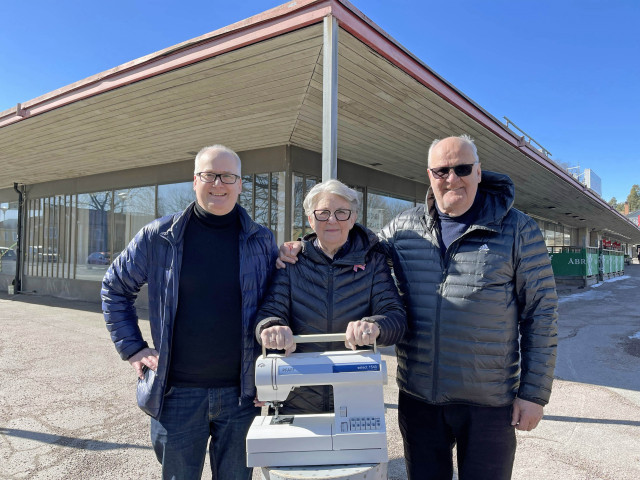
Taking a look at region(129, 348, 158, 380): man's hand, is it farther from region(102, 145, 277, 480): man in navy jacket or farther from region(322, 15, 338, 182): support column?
region(322, 15, 338, 182): support column

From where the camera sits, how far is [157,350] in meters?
1.79

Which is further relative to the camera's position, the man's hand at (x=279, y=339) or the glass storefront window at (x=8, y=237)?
the glass storefront window at (x=8, y=237)

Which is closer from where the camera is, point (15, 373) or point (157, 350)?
point (157, 350)

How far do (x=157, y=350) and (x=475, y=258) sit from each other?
1.42m

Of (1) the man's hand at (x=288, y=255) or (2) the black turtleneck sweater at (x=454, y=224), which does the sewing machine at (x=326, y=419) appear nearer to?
(1) the man's hand at (x=288, y=255)

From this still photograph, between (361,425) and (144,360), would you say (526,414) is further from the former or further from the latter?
(144,360)

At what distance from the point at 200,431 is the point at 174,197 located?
8361 mm

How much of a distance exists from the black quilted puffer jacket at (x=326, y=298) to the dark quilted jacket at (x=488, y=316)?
0.66 ft

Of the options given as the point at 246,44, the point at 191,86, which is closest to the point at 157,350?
the point at 246,44

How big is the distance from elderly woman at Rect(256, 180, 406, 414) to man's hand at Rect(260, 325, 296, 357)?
5.0 inches

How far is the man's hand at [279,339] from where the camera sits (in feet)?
4.69

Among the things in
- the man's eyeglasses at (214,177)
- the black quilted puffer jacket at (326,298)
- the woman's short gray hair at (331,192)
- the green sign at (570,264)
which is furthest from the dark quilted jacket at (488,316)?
the green sign at (570,264)

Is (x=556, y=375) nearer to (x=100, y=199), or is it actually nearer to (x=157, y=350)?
(x=157, y=350)

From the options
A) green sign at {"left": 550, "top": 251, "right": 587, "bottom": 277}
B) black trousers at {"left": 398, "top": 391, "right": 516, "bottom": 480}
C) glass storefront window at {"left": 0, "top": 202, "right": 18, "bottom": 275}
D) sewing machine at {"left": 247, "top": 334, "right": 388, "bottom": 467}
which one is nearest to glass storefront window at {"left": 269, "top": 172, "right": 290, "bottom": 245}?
black trousers at {"left": 398, "top": 391, "right": 516, "bottom": 480}
